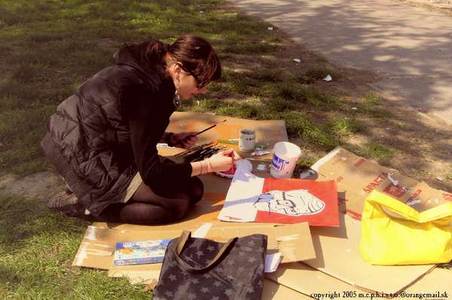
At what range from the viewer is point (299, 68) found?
477cm

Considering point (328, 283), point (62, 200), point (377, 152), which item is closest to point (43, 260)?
point (62, 200)

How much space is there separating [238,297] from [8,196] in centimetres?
151

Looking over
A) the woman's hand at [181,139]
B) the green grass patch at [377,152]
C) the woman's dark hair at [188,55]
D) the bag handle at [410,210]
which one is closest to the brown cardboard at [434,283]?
the bag handle at [410,210]

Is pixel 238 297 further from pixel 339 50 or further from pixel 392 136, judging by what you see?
pixel 339 50

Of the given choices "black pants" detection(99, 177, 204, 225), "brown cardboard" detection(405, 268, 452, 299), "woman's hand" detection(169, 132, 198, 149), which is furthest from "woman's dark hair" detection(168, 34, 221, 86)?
"brown cardboard" detection(405, 268, 452, 299)

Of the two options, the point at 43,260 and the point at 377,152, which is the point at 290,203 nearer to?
the point at 377,152

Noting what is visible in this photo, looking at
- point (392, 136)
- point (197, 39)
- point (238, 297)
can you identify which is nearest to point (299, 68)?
point (392, 136)

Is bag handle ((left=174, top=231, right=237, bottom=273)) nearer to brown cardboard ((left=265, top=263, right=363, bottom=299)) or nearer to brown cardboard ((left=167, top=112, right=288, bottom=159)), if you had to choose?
brown cardboard ((left=265, top=263, right=363, bottom=299))

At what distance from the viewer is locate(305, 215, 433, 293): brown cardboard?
7.20 ft

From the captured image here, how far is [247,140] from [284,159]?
44 centimetres

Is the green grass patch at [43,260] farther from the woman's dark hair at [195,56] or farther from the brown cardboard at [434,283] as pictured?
the brown cardboard at [434,283]

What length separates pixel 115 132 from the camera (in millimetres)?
2355

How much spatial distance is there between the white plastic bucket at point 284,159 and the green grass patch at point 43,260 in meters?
1.09

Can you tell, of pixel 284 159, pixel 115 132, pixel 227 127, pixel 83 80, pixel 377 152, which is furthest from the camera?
pixel 83 80
